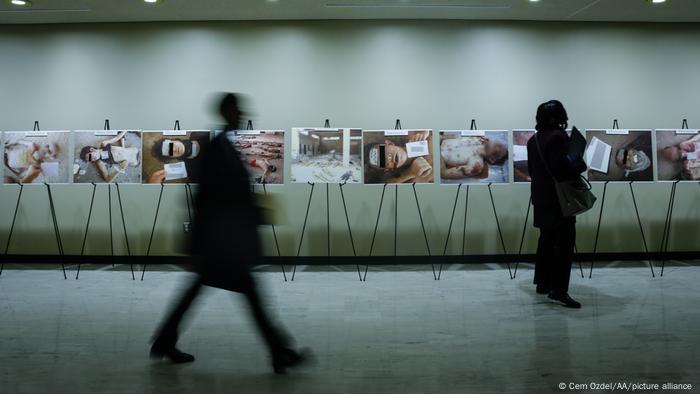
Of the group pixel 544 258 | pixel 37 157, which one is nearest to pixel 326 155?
pixel 544 258

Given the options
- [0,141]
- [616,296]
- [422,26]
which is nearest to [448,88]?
[422,26]

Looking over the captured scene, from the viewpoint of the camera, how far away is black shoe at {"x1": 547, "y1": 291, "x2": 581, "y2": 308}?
12.6 feet

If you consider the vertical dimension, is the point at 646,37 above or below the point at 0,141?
above

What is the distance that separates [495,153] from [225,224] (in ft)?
12.6

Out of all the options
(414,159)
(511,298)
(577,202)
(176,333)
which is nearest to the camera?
(176,333)

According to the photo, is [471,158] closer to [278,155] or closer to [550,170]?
[550,170]

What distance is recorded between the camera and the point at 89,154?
5.38m

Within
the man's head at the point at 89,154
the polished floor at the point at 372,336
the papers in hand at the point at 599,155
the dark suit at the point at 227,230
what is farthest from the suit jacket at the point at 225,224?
the papers in hand at the point at 599,155

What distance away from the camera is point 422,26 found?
6027mm

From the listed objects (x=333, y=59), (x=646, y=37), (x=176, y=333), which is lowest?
(x=176, y=333)

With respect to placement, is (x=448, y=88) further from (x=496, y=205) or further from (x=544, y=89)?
(x=496, y=205)

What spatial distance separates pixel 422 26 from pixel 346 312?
4.08 meters

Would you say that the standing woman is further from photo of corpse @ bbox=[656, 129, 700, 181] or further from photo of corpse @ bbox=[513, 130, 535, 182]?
photo of corpse @ bbox=[656, 129, 700, 181]

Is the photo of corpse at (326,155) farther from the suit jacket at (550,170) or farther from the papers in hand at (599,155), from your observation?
the papers in hand at (599,155)
